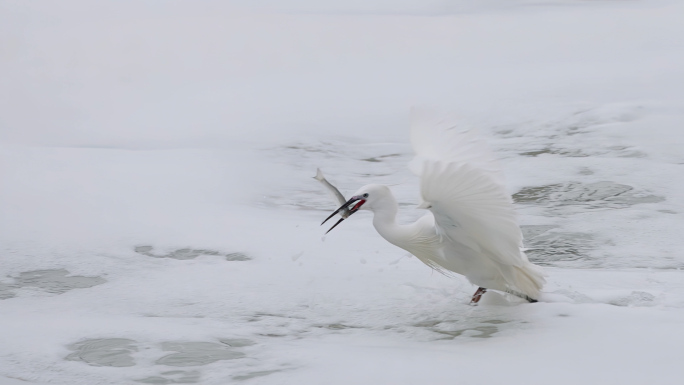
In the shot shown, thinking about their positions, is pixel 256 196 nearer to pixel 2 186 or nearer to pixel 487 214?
pixel 2 186

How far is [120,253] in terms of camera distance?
15.5 ft

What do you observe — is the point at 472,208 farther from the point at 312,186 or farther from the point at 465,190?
the point at 312,186

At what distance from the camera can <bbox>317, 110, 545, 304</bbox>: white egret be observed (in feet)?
11.4

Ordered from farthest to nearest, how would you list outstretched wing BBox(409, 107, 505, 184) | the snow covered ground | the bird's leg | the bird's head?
1. the bird's leg
2. the bird's head
3. outstretched wing BBox(409, 107, 505, 184)
4. the snow covered ground

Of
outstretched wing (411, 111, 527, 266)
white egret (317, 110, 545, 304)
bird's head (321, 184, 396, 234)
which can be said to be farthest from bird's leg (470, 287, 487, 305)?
bird's head (321, 184, 396, 234)

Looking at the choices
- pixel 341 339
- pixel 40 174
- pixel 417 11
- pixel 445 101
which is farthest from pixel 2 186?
pixel 417 11

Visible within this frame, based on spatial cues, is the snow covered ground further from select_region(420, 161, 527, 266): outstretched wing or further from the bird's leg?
select_region(420, 161, 527, 266): outstretched wing

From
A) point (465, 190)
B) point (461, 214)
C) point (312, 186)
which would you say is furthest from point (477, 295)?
point (312, 186)

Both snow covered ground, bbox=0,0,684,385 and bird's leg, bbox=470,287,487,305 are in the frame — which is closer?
snow covered ground, bbox=0,0,684,385

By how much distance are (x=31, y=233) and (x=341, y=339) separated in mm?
2225

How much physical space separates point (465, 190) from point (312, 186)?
287 centimetres

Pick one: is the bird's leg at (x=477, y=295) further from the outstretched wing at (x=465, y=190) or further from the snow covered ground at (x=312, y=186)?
the outstretched wing at (x=465, y=190)

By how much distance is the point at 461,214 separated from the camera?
3.61m

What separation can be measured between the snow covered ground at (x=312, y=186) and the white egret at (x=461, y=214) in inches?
6.8
